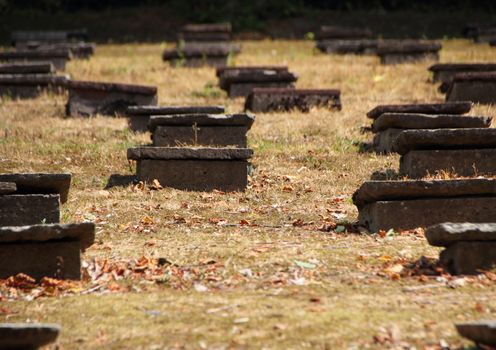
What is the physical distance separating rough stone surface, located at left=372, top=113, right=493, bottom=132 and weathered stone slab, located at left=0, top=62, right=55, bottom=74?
23.5ft

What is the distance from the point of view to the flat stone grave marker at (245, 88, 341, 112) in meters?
14.1

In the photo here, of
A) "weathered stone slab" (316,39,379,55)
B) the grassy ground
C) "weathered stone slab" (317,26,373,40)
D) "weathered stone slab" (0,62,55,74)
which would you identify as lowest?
the grassy ground

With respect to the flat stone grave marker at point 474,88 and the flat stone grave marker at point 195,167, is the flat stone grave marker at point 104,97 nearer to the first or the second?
the flat stone grave marker at point 195,167

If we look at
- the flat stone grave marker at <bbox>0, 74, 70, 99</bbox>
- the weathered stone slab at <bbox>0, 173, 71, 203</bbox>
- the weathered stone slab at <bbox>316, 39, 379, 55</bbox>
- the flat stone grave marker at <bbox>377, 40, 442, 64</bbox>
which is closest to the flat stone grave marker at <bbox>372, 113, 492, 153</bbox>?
the weathered stone slab at <bbox>0, 173, 71, 203</bbox>

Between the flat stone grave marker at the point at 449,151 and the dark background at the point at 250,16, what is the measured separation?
14757 mm

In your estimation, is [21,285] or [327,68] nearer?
[21,285]

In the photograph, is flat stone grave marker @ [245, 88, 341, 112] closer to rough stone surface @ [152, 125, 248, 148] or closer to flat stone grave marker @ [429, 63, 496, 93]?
flat stone grave marker @ [429, 63, 496, 93]

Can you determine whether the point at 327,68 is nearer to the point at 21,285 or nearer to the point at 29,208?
the point at 29,208

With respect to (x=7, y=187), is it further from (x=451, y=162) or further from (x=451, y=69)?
(x=451, y=69)

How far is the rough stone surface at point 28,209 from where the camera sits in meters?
7.87

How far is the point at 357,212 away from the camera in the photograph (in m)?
8.96

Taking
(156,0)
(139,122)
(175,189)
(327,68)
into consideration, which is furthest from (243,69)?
(156,0)

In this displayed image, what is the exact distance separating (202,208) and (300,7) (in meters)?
18.7

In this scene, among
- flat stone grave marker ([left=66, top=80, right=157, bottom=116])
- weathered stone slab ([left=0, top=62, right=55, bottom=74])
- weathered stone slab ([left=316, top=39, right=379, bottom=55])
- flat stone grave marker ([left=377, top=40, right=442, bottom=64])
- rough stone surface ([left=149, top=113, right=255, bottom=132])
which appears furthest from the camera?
weathered stone slab ([left=316, top=39, right=379, bottom=55])
